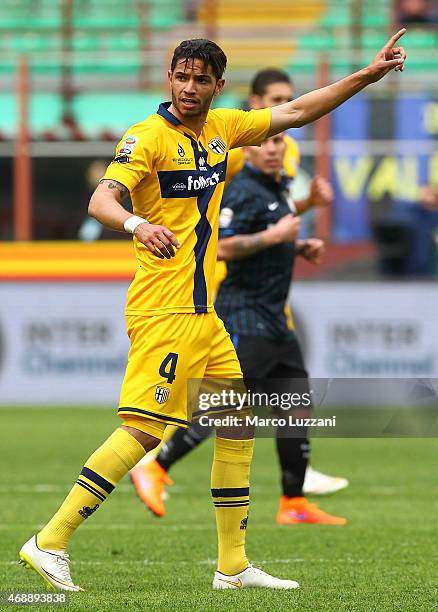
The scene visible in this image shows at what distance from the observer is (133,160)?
16.4 feet

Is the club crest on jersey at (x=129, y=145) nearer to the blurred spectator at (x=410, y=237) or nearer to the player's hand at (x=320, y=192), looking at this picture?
the player's hand at (x=320, y=192)

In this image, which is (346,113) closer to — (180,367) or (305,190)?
(305,190)

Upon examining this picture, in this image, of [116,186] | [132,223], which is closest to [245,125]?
[116,186]

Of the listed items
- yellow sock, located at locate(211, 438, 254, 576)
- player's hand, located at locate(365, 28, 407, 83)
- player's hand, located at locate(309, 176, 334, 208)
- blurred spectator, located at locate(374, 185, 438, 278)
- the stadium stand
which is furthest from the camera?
the stadium stand

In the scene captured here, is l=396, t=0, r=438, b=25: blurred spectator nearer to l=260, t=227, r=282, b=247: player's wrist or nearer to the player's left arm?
l=260, t=227, r=282, b=247: player's wrist

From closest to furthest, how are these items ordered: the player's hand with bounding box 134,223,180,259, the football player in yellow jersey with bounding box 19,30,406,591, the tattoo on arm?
the player's hand with bounding box 134,223,180,259 → the tattoo on arm → the football player in yellow jersey with bounding box 19,30,406,591

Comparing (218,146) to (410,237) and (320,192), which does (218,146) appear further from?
(410,237)

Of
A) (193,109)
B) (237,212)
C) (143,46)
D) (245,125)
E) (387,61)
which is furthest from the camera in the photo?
(143,46)

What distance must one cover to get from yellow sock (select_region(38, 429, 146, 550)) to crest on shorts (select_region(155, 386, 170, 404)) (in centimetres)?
18

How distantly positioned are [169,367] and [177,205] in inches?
24.3

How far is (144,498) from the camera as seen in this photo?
7.62 metres

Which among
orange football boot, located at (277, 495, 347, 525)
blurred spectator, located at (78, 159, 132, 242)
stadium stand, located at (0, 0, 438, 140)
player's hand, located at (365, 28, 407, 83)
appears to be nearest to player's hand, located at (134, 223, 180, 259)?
player's hand, located at (365, 28, 407, 83)

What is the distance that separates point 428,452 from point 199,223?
21.3 ft

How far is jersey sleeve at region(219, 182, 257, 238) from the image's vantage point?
297 inches
